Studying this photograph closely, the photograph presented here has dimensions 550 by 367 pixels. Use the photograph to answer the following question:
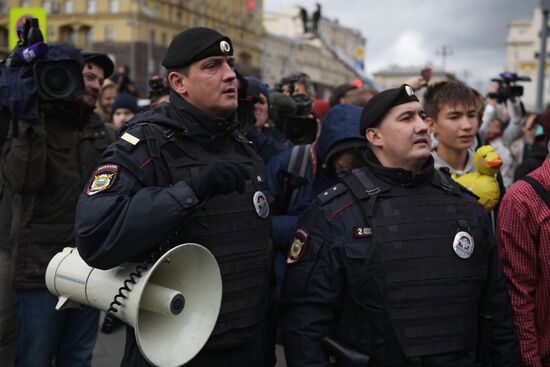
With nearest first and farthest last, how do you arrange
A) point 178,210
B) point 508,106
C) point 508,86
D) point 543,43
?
1. point 178,210
2. point 508,86
3. point 508,106
4. point 543,43

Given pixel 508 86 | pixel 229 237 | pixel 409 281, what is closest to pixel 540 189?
pixel 409 281

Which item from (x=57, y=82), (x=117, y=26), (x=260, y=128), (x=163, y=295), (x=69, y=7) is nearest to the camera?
(x=163, y=295)

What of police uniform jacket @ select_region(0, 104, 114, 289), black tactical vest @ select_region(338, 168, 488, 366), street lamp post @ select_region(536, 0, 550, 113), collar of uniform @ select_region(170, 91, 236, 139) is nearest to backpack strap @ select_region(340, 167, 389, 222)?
black tactical vest @ select_region(338, 168, 488, 366)

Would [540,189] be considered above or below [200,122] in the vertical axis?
below

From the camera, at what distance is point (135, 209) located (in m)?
1.96

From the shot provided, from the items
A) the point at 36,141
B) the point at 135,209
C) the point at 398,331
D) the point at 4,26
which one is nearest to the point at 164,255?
the point at 135,209

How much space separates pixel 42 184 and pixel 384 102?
6.15 feet

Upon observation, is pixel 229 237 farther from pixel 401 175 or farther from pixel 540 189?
pixel 540 189

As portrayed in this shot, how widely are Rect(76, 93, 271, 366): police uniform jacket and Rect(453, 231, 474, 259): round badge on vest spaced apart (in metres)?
0.80

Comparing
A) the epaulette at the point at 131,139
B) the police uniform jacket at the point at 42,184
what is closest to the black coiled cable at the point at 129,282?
the epaulette at the point at 131,139

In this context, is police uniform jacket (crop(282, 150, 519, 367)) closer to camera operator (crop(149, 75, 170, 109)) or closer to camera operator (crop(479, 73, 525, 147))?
camera operator (crop(479, 73, 525, 147))

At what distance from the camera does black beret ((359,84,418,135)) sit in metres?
2.56

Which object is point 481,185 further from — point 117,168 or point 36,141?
point 36,141

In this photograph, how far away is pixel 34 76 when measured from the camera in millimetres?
2980
